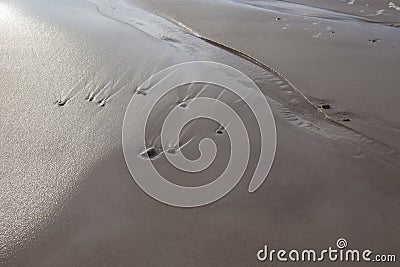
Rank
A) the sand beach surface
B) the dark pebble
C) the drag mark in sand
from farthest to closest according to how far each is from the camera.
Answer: the dark pebble < the drag mark in sand < the sand beach surface

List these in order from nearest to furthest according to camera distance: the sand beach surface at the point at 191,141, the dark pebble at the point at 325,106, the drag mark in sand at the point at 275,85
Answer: the sand beach surface at the point at 191,141, the drag mark in sand at the point at 275,85, the dark pebble at the point at 325,106

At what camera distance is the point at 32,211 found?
2668 mm

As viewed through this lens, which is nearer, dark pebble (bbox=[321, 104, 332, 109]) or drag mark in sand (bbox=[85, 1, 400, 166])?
drag mark in sand (bbox=[85, 1, 400, 166])

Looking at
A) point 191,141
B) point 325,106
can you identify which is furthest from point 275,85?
point 191,141

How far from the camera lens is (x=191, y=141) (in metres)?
3.26

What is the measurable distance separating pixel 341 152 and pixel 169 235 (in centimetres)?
141

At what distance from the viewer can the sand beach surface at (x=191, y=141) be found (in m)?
2.46

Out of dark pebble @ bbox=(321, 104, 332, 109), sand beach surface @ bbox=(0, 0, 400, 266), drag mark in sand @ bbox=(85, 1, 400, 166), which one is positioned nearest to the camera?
sand beach surface @ bbox=(0, 0, 400, 266)

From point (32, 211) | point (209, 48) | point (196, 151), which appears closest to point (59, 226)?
point (32, 211)

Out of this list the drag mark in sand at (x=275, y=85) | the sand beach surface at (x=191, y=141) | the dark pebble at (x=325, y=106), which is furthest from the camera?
the dark pebble at (x=325, y=106)

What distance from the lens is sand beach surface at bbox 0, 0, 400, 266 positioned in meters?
2.46

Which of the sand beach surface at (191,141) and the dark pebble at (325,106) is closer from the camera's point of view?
the sand beach surface at (191,141)

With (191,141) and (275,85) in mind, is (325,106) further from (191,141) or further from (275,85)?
(191,141)

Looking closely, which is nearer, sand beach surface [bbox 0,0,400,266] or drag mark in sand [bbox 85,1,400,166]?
sand beach surface [bbox 0,0,400,266]
